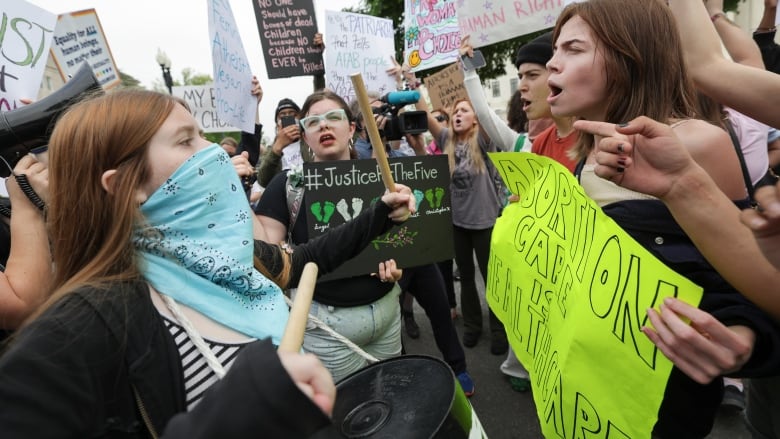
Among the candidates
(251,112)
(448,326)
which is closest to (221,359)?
(448,326)

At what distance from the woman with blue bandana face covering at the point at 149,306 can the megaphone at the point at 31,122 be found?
1.59ft

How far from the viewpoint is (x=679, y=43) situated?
126cm

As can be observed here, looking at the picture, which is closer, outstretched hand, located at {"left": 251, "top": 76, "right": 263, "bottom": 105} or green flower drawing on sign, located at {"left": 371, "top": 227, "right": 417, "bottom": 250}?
green flower drawing on sign, located at {"left": 371, "top": 227, "right": 417, "bottom": 250}

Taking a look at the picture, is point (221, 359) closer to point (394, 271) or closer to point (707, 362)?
point (707, 362)

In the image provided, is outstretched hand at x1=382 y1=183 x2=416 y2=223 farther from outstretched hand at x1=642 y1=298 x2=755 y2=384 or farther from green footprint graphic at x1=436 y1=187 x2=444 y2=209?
outstretched hand at x1=642 y1=298 x2=755 y2=384

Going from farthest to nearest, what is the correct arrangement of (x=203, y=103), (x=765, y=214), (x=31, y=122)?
1. (x=203, y=103)
2. (x=31, y=122)
3. (x=765, y=214)

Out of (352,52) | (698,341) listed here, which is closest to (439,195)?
(698,341)

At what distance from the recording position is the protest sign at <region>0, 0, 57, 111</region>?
6.37 ft

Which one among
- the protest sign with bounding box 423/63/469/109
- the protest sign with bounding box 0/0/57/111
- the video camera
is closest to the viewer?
the protest sign with bounding box 0/0/57/111

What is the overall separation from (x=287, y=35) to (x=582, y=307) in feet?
11.8

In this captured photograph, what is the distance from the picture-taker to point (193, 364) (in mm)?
901

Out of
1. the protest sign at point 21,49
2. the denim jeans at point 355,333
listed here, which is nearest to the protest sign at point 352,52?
the protest sign at point 21,49

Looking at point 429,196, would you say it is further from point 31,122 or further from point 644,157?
point 31,122

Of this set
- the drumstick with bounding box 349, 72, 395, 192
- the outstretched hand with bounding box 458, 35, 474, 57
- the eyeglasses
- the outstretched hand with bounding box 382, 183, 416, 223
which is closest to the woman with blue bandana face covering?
the drumstick with bounding box 349, 72, 395, 192
